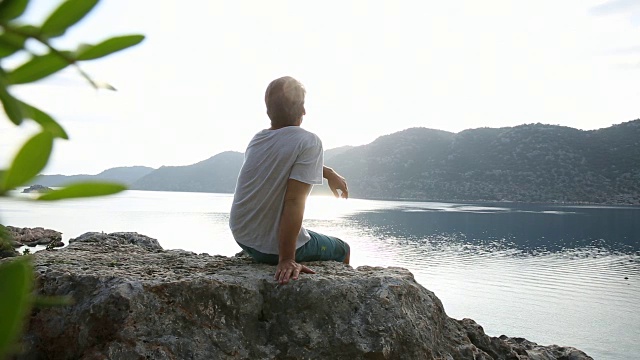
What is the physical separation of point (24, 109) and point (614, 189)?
15172 cm

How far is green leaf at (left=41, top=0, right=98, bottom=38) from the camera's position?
0.34 metres

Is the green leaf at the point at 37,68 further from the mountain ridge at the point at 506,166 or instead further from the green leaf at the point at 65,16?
the mountain ridge at the point at 506,166

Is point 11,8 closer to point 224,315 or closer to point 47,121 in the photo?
point 47,121

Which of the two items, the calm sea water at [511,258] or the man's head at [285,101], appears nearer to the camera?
the man's head at [285,101]

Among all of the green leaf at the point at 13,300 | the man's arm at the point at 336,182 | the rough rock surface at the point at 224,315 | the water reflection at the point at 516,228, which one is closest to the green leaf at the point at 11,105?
the green leaf at the point at 13,300

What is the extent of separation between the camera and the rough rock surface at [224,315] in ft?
10.3

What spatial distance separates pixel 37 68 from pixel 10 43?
1.0 inches

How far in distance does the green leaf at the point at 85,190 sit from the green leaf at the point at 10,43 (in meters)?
0.14

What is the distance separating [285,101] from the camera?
3812 millimetres

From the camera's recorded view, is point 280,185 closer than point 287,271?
No

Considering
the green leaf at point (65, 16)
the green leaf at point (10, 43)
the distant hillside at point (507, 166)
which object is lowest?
the green leaf at point (10, 43)

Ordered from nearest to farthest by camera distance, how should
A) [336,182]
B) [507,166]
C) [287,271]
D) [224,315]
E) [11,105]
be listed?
[11,105], [224,315], [287,271], [336,182], [507,166]

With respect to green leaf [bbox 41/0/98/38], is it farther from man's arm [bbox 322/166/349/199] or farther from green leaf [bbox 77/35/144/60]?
man's arm [bbox 322/166/349/199]

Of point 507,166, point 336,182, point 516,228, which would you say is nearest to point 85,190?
point 336,182
